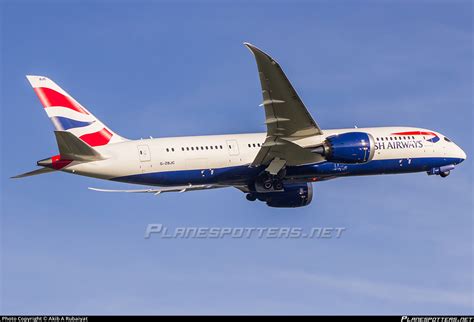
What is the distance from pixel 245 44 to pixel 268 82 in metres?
4.29

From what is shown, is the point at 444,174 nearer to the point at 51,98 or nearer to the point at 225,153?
the point at 225,153

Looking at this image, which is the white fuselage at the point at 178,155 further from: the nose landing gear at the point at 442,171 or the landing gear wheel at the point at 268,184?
the nose landing gear at the point at 442,171

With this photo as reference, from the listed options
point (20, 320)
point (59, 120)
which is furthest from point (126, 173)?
point (20, 320)

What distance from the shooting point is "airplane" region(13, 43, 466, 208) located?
5616 cm

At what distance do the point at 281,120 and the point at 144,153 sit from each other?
9134mm

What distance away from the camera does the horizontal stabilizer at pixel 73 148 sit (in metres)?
53.8

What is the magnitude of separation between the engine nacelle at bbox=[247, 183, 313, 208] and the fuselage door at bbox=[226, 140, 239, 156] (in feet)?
22.8

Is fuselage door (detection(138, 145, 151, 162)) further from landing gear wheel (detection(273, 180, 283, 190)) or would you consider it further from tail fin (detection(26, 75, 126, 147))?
landing gear wheel (detection(273, 180, 283, 190))

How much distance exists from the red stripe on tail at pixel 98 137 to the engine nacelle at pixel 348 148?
13.5 meters

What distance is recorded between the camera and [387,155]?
6341cm

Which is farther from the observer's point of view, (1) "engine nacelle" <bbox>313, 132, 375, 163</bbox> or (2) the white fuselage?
(1) "engine nacelle" <bbox>313, 132, 375, 163</bbox>

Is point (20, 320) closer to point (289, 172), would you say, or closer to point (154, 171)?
point (154, 171)

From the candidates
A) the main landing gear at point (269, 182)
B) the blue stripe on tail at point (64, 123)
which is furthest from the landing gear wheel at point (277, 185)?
the blue stripe on tail at point (64, 123)

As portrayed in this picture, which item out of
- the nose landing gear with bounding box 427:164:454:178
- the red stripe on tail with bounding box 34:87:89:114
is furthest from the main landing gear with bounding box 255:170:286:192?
the red stripe on tail with bounding box 34:87:89:114
